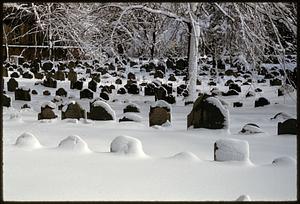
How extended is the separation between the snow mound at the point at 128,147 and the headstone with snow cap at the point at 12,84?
31.2 feet

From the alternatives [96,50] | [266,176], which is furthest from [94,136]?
[96,50]

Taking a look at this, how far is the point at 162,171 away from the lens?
326 cm

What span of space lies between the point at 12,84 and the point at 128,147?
31.9 feet

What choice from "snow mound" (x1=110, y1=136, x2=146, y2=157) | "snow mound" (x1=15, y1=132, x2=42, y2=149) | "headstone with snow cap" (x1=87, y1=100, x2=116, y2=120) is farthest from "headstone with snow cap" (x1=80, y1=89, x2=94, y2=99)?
"snow mound" (x1=110, y1=136, x2=146, y2=157)

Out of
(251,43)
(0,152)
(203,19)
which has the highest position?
(203,19)

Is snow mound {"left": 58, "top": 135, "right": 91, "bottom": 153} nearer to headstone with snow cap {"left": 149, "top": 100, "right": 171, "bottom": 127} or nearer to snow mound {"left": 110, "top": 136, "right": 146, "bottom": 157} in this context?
snow mound {"left": 110, "top": 136, "right": 146, "bottom": 157}

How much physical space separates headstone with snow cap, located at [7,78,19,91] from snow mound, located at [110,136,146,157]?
9.52 metres

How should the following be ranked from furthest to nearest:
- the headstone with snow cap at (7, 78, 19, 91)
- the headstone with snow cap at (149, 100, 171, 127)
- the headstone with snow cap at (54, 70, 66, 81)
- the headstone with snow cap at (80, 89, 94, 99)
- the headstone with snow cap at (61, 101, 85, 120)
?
the headstone with snow cap at (54, 70, 66, 81)
the headstone with snow cap at (7, 78, 19, 91)
the headstone with snow cap at (80, 89, 94, 99)
the headstone with snow cap at (61, 101, 85, 120)
the headstone with snow cap at (149, 100, 171, 127)

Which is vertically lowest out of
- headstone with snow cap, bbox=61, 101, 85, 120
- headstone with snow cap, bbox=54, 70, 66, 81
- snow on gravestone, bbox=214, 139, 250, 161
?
snow on gravestone, bbox=214, 139, 250, 161

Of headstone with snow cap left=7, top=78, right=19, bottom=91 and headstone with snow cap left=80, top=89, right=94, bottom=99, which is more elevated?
headstone with snow cap left=7, top=78, right=19, bottom=91

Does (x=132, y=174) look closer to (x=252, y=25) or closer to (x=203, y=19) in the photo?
(x=252, y=25)

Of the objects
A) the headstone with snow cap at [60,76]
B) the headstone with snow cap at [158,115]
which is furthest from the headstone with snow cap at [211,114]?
the headstone with snow cap at [60,76]

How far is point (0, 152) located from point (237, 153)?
2676mm

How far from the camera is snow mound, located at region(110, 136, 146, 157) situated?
3.81 m
